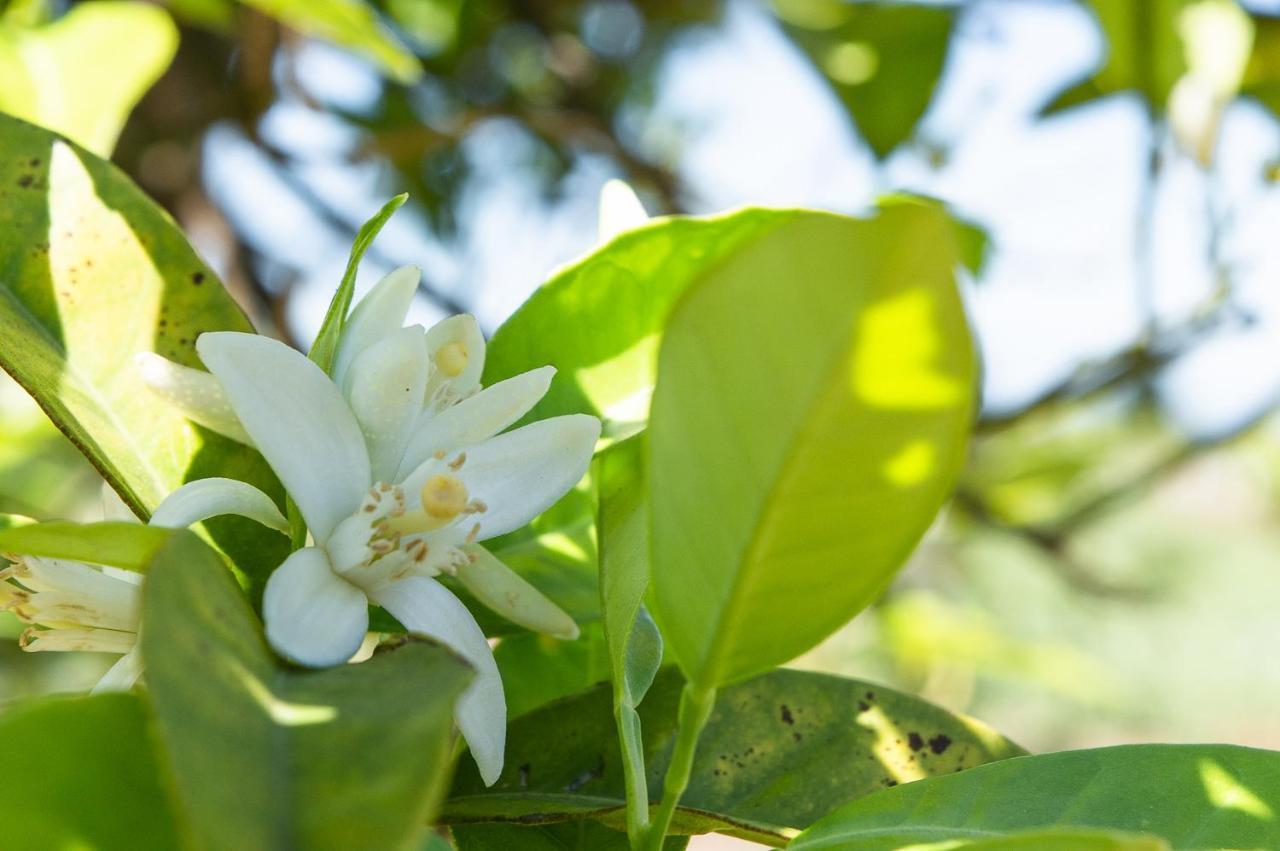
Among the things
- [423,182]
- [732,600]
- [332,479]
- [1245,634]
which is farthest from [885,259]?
[1245,634]

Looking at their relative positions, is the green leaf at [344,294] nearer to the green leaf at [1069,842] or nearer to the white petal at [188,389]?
the white petal at [188,389]

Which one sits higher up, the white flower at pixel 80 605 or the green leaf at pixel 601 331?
the green leaf at pixel 601 331

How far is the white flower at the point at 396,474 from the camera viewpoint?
353 millimetres

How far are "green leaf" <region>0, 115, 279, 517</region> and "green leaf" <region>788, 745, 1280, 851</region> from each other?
265mm

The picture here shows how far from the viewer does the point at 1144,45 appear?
1.28 meters

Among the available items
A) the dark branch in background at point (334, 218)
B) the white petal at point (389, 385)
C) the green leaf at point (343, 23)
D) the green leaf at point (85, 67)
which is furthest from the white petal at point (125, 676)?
the dark branch in background at point (334, 218)

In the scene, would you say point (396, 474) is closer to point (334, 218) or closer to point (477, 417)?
point (477, 417)

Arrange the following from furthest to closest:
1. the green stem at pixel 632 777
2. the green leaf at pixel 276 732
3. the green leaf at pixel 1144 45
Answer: the green leaf at pixel 1144 45 < the green stem at pixel 632 777 < the green leaf at pixel 276 732

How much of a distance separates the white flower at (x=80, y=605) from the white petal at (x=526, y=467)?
0.13 m

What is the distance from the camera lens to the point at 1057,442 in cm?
204

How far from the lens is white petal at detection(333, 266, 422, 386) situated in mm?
408

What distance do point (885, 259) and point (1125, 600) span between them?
5.27 feet

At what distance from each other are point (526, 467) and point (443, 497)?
0.05 metres

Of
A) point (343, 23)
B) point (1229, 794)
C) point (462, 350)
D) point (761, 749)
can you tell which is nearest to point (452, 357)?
point (462, 350)
